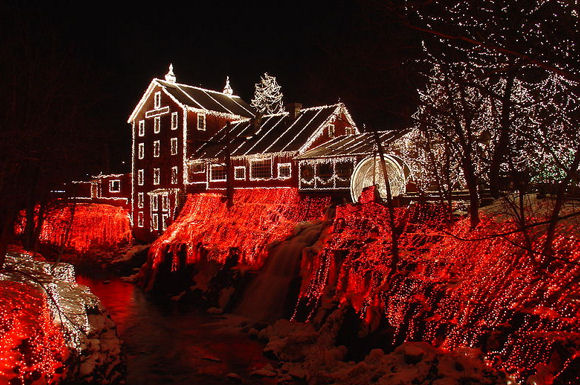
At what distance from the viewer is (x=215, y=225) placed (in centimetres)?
2970

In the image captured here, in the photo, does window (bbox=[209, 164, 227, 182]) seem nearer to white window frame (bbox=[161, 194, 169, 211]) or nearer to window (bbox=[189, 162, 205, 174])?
window (bbox=[189, 162, 205, 174])

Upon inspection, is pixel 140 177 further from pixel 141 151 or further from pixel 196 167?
pixel 196 167

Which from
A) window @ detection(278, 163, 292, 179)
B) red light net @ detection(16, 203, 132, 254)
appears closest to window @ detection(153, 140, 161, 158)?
red light net @ detection(16, 203, 132, 254)

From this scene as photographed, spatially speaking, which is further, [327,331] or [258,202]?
[258,202]

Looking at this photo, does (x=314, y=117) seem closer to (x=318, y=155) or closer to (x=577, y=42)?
(x=318, y=155)

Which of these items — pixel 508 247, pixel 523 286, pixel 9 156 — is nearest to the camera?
pixel 9 156

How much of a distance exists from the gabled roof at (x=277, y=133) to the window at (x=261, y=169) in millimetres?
820

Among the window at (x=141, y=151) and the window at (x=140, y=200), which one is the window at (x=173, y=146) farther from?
the window at (x=140, y=200)

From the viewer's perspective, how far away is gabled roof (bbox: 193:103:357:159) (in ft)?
101

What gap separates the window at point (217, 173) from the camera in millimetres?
34219

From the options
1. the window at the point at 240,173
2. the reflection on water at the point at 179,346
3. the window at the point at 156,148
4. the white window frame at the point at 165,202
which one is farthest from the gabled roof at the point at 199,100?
A: the reflection on water at the point at 179,346

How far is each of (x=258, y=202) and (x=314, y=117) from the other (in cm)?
757

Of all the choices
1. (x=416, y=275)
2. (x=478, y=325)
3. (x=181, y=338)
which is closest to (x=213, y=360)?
(x=181, y=338)

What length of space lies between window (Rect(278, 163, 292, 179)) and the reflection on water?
36.4ft
